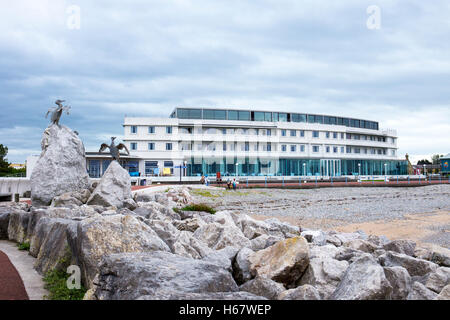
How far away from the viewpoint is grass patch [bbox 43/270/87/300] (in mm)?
5012

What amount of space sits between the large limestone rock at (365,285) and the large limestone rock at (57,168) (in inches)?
486

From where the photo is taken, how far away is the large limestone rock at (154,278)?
3.95 metres

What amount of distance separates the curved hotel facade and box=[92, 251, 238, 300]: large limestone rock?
49434 mm

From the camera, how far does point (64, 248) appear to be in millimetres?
6258

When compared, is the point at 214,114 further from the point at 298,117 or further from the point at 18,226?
the point at 18,226

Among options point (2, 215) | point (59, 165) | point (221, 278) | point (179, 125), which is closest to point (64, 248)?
point (221, 278)

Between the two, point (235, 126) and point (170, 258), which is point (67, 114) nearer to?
point (170, 258)

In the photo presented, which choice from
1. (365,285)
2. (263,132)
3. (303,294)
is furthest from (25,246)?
(263,132)

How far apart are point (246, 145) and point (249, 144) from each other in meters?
0.59

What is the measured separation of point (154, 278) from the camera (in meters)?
4.04

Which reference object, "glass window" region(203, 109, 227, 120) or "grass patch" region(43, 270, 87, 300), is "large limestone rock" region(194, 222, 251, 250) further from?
"glass window" region(203, 109, 227, 120)

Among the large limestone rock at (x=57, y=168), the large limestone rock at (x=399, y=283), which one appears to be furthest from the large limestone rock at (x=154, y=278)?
the large limestone rock at (x=57, y=168)

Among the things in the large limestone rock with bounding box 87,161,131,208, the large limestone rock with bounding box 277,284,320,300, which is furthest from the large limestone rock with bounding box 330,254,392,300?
the large limestone rock with bounding box 87,161,131,208

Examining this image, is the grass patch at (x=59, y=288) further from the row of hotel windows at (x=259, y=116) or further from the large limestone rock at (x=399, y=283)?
the row of hotel windows at (x=259, y=116)
